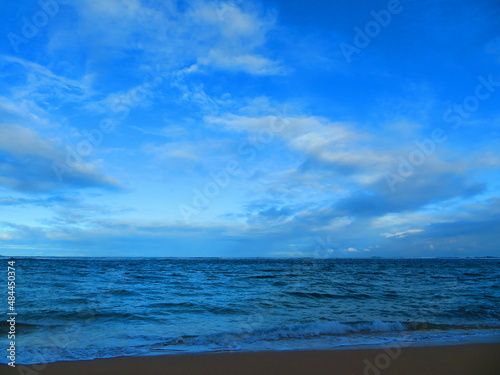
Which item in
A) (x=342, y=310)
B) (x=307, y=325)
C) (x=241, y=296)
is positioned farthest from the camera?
(x=241, y=296)

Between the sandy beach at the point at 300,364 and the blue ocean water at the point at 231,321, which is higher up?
the sandy beach at the point at 300,364

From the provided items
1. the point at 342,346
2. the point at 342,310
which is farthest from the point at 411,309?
the point at 342,346

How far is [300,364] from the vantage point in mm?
6855

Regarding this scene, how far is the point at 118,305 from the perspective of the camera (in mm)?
15477

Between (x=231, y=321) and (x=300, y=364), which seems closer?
(x=300, y=364)

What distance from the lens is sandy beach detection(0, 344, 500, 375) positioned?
6465 millimetres

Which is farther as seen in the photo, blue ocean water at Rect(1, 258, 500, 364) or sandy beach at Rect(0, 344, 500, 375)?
blue ocean water at Rect(1, 258, 500, 364)

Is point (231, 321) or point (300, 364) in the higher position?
point (300, 364)

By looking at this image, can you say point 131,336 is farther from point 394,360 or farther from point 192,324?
point 394,360

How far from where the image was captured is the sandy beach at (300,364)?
6.46 meters

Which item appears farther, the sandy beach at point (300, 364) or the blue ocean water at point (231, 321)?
the blue ocean water at point (231, 321)

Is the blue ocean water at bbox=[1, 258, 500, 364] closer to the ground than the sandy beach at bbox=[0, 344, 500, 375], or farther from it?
closer to the ground

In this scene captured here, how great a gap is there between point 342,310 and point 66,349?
36.4 feet

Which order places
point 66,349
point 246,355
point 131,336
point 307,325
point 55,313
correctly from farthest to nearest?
point 55,313 → point 307,325 → point 131,336 → point 66,349 → point 246,355
